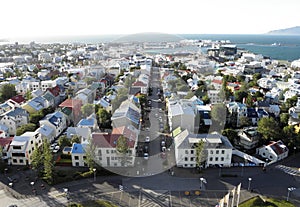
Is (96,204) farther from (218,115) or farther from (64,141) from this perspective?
(218,115)

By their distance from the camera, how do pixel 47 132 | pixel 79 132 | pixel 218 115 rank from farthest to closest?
pixel 218 115, pixel 79 132, pixel 47 132

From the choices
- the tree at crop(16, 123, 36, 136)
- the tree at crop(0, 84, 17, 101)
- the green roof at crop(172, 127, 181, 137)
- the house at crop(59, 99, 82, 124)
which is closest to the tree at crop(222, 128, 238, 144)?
the green roof at crop(172, 127, 181, 137)

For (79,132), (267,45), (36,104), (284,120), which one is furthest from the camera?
(267,45)

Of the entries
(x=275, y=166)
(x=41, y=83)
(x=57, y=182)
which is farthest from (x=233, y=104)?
(x=41, y=83)

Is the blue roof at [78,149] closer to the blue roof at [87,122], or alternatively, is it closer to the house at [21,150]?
the house at [21,150]

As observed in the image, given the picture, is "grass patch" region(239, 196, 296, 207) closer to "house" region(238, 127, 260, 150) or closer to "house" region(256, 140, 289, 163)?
"house" region(256, 140, 289, 163)

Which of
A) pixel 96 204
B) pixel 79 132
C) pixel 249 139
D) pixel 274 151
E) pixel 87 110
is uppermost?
pixel 87 110

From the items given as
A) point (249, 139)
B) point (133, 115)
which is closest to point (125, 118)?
point (133, 115)

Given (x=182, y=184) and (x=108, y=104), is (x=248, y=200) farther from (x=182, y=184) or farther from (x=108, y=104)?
(x=108, y=104)

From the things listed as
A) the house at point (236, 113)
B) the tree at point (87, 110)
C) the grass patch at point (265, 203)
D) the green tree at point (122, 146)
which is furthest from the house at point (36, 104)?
the grass patch at point (265, 203)
